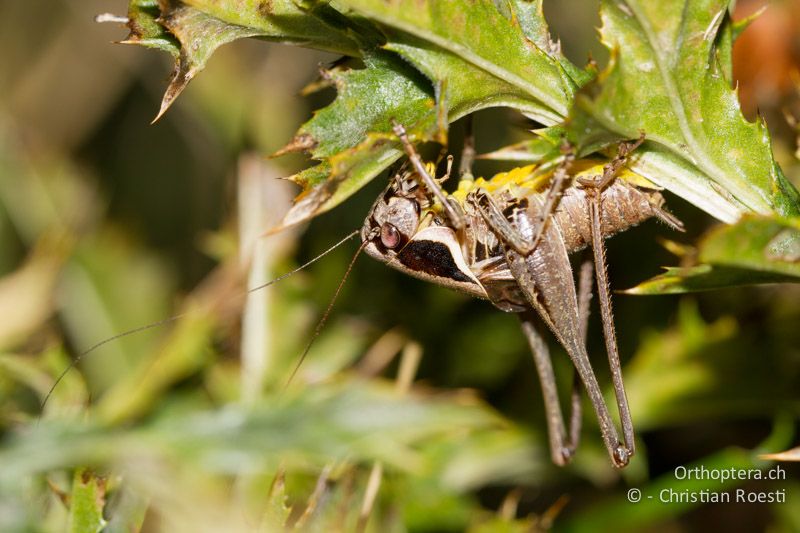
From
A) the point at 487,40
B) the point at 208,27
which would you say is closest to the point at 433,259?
the point at 487,40

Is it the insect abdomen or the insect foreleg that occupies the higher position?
the insect foreleg

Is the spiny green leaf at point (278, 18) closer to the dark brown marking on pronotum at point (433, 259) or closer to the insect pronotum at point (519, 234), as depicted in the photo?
the insect pronotum at point (519, 234)

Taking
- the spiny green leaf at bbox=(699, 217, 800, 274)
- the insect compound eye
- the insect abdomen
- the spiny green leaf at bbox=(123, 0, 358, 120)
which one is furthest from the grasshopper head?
the spiny green leaf at bbox=(699, 217, 800, 274)

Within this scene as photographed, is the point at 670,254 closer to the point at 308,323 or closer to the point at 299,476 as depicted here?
the point at 308,323

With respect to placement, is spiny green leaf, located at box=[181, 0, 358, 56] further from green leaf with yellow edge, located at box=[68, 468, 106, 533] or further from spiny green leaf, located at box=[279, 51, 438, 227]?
green leaf with yellow edge, located at box=[68, 468, 106, 533]

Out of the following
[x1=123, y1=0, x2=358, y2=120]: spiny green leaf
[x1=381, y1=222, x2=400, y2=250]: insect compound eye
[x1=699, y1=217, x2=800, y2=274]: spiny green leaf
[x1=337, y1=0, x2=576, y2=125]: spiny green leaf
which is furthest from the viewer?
[x1=381, y1=222, x2=400, y2=250]: insect compound eye

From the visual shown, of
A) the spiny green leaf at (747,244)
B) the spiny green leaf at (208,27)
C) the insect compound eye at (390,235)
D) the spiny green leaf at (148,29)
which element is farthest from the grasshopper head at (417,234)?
the spiny green leaf at (747,244)
